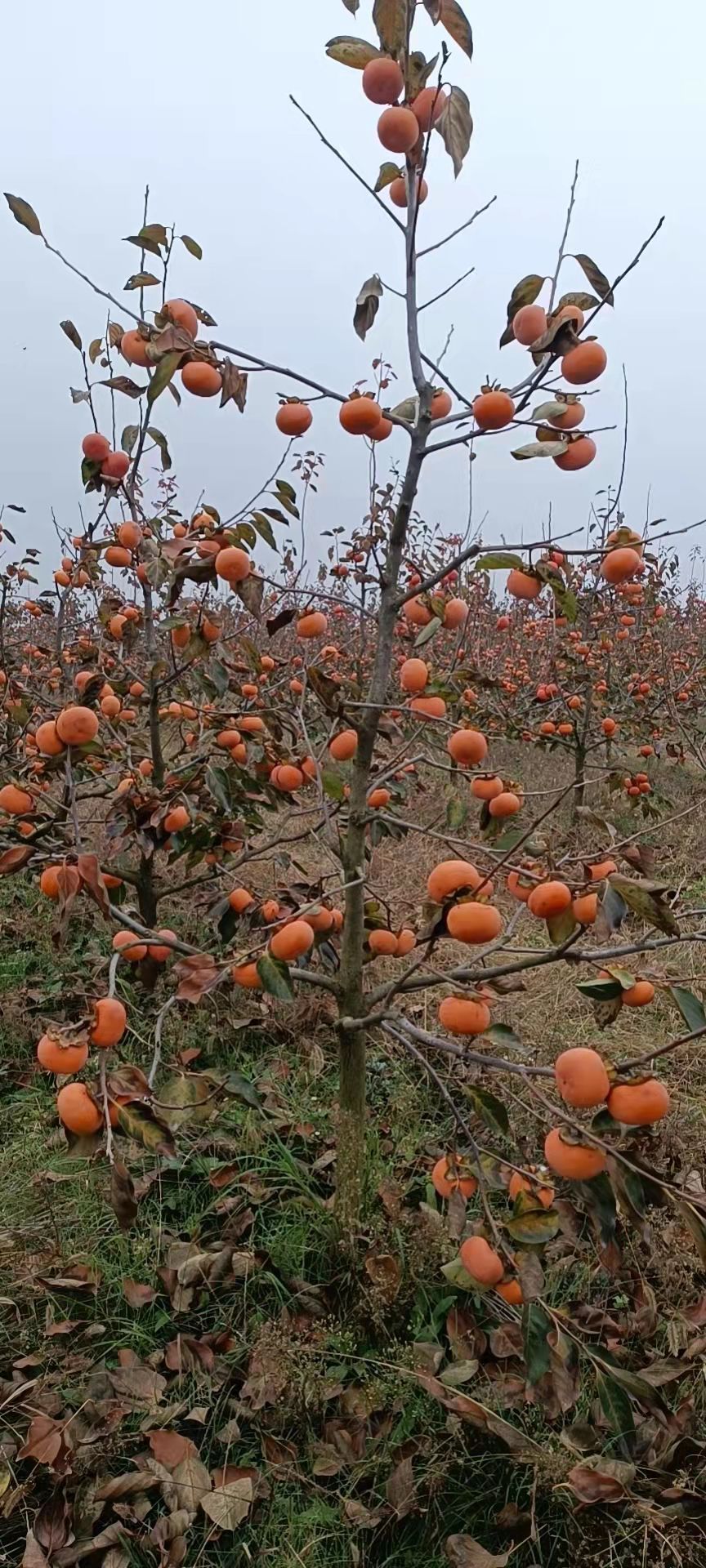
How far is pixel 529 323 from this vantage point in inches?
49.3

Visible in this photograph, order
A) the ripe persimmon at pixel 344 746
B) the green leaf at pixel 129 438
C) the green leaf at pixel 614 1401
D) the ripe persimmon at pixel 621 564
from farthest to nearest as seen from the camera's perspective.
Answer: the green leaf at pixel 129 438, the ripe persimmon at pixel 344 746, the ripe persimmon at pixel 621 564, the green leaf at pixel 614 1401

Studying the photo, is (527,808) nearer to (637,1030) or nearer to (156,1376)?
(637,1030)

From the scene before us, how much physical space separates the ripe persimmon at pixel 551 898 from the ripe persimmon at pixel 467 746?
0.27 m

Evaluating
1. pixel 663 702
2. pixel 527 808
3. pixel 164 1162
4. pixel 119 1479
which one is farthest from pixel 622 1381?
pixel 663 702

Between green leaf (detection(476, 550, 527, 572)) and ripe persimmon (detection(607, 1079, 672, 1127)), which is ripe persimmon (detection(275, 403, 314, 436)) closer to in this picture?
green leaf (detection(476, 550, 527, 572))

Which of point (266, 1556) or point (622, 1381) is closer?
point (622, 1381)

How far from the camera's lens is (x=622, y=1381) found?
112 centimetres

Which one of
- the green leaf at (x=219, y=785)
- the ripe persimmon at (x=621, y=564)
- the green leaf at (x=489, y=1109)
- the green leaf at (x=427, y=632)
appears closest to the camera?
the green leaf at (x=489, y=1109)

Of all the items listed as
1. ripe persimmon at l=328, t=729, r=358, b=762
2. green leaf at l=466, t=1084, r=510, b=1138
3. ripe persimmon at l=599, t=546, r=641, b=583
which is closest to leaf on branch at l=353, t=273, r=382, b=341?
ripe persimmon at l=599, t=546, r=641, b=583

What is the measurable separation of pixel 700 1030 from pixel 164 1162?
5.12ft

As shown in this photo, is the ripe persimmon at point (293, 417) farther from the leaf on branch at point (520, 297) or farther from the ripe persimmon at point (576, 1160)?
the ripe persimmon at point (576, 1160)

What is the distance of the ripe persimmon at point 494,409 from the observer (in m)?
1.20

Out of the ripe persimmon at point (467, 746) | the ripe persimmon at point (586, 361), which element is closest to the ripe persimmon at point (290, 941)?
the ripe persimmon at point (467, 746)

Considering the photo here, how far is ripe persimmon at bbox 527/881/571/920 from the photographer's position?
114 cm
